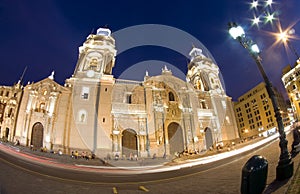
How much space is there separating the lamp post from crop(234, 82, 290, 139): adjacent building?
57.4 m

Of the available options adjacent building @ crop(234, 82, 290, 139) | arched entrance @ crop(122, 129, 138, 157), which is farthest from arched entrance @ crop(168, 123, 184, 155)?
adjacent building @ crop(234, 82, 290, 139)

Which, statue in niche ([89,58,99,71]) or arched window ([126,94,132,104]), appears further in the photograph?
statue in niche ([89,58,99,71])

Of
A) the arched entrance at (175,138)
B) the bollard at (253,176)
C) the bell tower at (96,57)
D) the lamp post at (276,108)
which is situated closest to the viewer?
the bollard at (253,176)

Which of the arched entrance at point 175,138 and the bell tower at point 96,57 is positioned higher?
the bell tower at point 96,57

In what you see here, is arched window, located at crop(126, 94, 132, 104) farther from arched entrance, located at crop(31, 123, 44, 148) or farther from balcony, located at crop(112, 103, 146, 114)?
arched entrance, located at crop(31, 123, 44, 148)

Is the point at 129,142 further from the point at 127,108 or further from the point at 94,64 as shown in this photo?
the point at 94,64

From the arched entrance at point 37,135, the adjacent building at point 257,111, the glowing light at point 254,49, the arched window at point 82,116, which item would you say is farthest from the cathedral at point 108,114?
the adjacent building at point 257,111

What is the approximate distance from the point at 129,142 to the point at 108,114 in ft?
18.9

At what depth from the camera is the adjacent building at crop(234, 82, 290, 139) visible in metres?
59.3

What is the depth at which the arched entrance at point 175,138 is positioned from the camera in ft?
102

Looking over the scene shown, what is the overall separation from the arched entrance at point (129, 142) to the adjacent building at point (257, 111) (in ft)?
138

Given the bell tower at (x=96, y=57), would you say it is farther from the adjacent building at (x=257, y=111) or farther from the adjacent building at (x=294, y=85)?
the adjacent building at (x=294, y=85)

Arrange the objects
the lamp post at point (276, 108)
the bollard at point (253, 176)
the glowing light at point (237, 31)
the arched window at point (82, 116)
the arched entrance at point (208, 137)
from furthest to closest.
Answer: the arched entrance at point (208, 137), the arched window at point (82, 116), the glowing light at point (237, 31), the lamp post at point (276, 108), the bollard at point (253, 176)

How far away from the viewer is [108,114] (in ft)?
96.1
